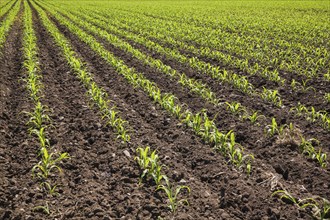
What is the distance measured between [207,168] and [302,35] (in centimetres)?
1306

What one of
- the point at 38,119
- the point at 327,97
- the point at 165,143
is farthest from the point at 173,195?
the point at 327,97

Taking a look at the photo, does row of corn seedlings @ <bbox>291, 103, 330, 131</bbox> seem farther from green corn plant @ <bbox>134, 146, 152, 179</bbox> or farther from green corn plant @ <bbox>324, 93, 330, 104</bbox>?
green corn plant @ <bbox>134, 146, 152, 179</bbox>

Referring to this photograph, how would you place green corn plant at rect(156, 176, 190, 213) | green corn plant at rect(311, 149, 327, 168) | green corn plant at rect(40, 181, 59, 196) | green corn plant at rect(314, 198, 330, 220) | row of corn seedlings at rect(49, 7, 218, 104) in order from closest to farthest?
green corn plant at rect(314, 198, 330, 220) → green corn plant at rect(156, 176, 190, 213) → green corn plant at rect(40, 181, 59, 196) → green corn plant at rect(311, 149, 327, 168) → row of corn seedlings at rect(49, 7, 218, 104)

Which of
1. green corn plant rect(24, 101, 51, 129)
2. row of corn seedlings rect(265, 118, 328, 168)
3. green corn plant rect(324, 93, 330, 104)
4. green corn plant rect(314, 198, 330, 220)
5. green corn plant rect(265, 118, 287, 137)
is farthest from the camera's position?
green corn plant rect(324, 93, 330, 104)

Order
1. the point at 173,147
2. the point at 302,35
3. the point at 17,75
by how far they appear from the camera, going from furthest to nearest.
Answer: the point at 302,35 → the point at 17,75 → the point at 173,147

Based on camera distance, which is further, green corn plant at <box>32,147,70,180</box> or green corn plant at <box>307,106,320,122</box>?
green corn plant at <box>307,106,320,122</box>

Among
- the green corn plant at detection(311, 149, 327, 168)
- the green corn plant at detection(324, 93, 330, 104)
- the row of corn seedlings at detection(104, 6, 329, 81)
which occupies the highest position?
the row of corn seedlings at detection(104, 6, 329, 81)

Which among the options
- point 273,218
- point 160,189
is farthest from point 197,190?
point 273,218

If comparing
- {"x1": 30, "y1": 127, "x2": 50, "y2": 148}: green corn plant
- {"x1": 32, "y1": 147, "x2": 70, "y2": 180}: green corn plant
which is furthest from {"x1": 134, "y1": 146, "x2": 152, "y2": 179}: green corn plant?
{"x1": 30, "y1": 127, "x2": 50, "y2": 148}: green corn plant

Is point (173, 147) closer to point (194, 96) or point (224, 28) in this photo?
point (194, 96)

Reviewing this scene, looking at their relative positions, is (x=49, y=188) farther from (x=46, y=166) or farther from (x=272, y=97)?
(x=272, y=97)

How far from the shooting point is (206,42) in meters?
13.8

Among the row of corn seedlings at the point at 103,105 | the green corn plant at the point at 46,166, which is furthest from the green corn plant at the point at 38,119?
the green corn plant at the point at 46,166

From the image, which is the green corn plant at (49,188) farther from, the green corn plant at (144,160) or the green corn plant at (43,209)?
the green corn plant at (144,160)
